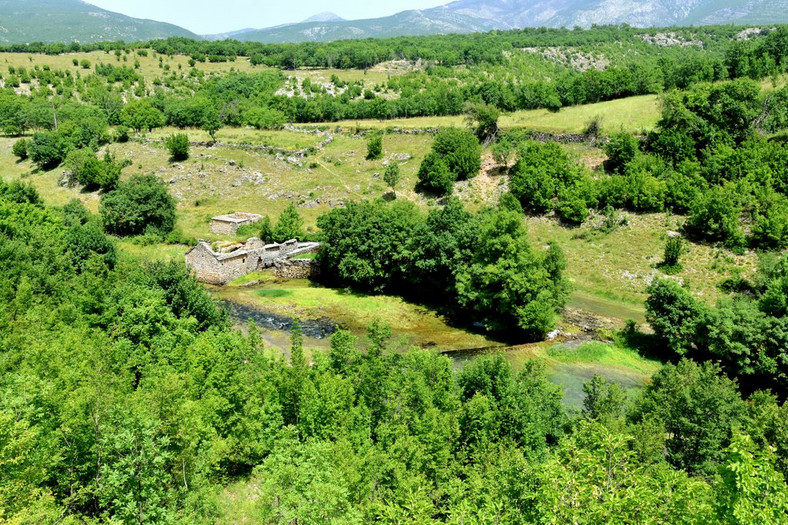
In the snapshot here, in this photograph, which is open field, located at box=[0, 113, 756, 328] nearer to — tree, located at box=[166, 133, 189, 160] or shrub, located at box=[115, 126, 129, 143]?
tree, located at box=[166, 133, 189, 160]

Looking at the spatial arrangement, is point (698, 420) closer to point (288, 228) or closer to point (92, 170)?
point (288, 228)

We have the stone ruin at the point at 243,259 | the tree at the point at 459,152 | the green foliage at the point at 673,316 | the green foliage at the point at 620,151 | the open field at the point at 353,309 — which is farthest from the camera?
the tree at the point at 459,152

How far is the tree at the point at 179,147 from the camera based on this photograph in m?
72.2

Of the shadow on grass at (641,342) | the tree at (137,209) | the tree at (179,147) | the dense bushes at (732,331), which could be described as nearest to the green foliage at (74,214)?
the tree at (137,209)

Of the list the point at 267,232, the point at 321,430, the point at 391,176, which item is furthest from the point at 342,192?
the point at 321,430

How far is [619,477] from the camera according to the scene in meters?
11.9

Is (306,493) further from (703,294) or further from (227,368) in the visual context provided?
(703,294)

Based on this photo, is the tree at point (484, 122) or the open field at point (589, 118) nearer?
the open field at point (589, 118)

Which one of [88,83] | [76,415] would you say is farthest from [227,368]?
[88,83]

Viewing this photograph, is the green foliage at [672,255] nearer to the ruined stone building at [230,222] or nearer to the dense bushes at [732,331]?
the dense bushes at [732,331]

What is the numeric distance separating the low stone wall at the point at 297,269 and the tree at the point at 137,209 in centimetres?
1725

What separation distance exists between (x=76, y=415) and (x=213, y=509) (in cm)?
631

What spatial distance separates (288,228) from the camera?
2135 inches

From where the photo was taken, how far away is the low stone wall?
5091 centimetres
